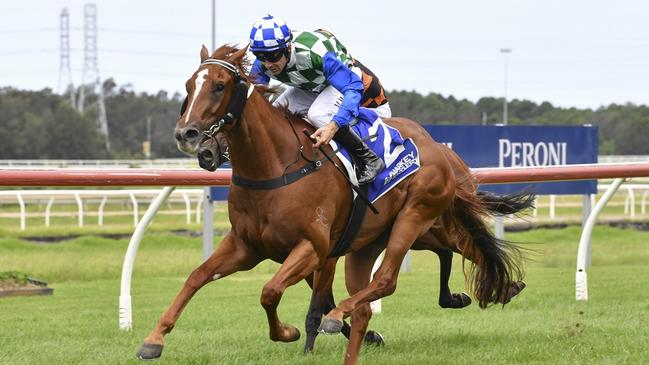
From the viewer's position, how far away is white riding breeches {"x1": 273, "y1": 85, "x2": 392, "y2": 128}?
5359 millimetres

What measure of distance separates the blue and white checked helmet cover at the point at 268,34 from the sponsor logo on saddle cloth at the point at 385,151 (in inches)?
27.2

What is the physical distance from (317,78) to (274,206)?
79 centimetres

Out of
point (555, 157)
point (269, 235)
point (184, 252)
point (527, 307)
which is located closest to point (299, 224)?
point (269, 235)

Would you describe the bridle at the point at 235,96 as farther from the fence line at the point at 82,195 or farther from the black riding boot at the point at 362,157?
the fence line at the point at 82,195

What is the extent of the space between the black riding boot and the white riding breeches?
13 centimetres

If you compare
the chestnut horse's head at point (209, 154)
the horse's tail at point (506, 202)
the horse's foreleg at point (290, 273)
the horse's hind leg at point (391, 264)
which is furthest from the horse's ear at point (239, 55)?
the horse's tail at point (506, 202)

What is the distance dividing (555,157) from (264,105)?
7.10 metres

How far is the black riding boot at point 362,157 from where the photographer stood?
5328 mm

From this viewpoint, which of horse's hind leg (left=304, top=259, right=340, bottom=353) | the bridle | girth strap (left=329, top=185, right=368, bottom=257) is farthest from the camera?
horse's hind leg (left=304, top=259, right=340, bottom=353)

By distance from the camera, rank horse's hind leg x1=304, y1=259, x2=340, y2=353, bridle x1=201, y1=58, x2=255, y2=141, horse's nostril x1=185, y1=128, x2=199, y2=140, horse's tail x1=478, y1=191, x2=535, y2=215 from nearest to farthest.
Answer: horse's nostril x1=185, y1=128, x2=199, y2=140 < bridle x1=201, y1=58, x2=255, y2=141 < horse's hind leg x1=304, y1=259, x2=340, y2=353 < horse's tail x1=478, y1=191, x2=535, y2=215

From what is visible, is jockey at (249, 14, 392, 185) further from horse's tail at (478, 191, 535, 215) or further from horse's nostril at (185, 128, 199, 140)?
horse's tail at (478, 191, 535, 215)

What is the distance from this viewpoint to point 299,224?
495 cm

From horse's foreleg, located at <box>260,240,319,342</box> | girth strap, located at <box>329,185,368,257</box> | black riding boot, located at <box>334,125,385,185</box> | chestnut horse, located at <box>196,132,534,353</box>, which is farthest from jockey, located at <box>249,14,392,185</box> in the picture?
chestnut horse, located at <box>196,132,534,353</box>

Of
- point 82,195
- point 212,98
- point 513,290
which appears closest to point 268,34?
point 212,98
